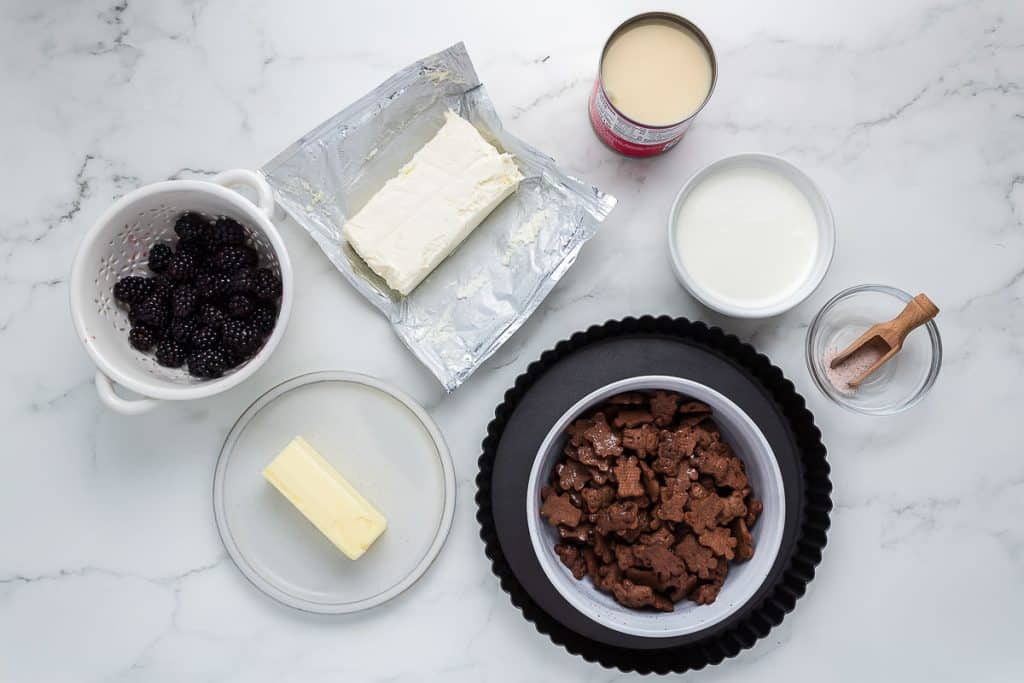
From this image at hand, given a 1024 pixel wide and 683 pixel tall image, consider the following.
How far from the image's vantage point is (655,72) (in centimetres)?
115

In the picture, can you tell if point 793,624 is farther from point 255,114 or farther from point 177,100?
point 177,100

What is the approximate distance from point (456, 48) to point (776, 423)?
78 cm

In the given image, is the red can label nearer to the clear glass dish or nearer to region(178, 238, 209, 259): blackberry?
the clear glass dish

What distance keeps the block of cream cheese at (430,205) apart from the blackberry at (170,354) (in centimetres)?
31

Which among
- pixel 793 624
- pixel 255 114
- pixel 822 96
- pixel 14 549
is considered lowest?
pixel 793 624

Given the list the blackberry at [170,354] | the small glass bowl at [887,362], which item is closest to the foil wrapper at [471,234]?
the blackberry at [170,354]

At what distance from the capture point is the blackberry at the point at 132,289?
1.14 meters

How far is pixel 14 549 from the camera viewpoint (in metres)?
1.28

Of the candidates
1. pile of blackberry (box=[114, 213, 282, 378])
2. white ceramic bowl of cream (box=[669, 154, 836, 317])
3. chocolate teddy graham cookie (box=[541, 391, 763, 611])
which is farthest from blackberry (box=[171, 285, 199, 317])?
white ceramic bowl of cream (box=[669, 154, 836, 317])

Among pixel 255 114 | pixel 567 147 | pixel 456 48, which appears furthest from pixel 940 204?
pixel 255 114

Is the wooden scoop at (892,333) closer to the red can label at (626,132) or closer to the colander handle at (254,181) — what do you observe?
the red can label at (626,132)

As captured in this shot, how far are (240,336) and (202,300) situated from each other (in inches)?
4.0

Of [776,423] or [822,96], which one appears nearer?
[776,423]

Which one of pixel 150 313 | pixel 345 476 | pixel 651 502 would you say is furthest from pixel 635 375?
pixel 150 313
